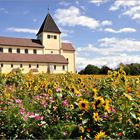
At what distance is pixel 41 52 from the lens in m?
61.7

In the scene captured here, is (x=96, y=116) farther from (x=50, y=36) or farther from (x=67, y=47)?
(x=67, y=47)

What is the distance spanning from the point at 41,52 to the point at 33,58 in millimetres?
5022

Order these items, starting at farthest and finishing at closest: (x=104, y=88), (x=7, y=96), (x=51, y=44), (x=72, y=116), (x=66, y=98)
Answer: (x=51, y=44) → (x=7, y=96) → (x=104, y=88) → (x=66, y=98) → (x=72, y=116)

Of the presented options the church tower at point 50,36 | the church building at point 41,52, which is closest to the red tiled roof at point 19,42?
the church building at point 41,52

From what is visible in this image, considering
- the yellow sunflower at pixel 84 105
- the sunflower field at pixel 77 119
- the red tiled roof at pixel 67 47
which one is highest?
the red tiled roof at pixel 67 47

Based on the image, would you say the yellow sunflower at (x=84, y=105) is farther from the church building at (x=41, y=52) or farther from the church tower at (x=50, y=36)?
the church tower at (x=50, y=36)

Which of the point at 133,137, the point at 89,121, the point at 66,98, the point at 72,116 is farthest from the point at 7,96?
the point at 133,137

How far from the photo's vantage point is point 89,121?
137 inches

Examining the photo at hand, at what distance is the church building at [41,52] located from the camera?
5456 centimetres

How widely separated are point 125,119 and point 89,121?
0.36m

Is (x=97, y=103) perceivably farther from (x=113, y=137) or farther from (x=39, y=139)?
(x=39, y=139)

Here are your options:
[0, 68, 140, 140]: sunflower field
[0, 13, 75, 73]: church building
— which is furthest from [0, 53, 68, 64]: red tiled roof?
[0, 68, 140, 140]: sunflower field

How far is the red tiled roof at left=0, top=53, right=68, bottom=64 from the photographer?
177 feet

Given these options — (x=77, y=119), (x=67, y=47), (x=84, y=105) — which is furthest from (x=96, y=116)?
(x=67, y=47)
